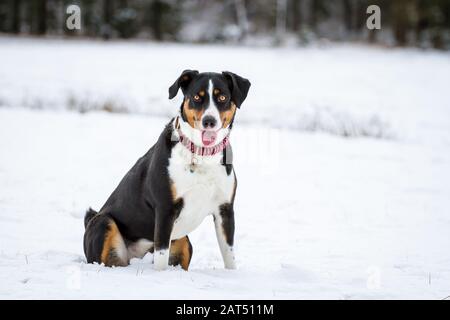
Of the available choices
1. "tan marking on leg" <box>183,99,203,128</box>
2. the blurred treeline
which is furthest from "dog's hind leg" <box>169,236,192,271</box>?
the blurred treeline

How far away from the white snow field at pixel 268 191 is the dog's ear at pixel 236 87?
1442 millimetres

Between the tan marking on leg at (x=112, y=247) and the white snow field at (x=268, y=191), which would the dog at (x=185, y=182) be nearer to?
the tan marking on leg at (x=112, y=247)

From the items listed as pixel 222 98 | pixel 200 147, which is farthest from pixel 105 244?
pixel 222 98

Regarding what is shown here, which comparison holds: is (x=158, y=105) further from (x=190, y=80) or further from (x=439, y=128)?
(x=190, y=80)

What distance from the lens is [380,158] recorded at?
11.7 m

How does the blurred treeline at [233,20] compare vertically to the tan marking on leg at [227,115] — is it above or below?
below

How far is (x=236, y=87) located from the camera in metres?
5.07

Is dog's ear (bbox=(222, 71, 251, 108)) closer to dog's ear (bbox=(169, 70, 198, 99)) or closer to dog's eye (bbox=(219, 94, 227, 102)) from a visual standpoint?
dog's eye (bbox=(219, 94, 227, 102))

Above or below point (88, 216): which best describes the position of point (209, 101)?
above

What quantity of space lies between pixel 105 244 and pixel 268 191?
4397 mm

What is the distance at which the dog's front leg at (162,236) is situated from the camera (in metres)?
4.88

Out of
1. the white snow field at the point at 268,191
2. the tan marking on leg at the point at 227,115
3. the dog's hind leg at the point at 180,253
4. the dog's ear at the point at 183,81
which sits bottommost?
the white snow field at the point at 268,191

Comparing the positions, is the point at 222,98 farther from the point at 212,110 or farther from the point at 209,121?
the point at 209,121

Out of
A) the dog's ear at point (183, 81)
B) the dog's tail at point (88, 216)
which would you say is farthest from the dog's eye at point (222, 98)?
the dog's tail at point (88, 216)
